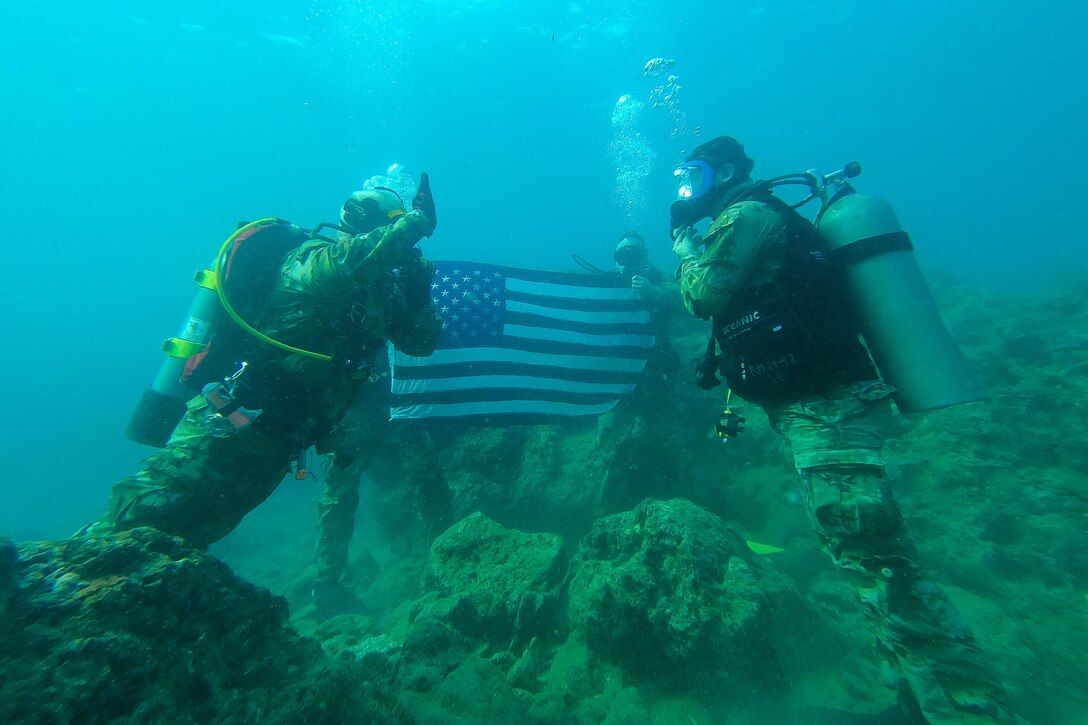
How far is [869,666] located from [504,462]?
528cm

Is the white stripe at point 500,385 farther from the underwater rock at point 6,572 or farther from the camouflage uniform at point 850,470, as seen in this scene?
the underwater rock at point 6,572

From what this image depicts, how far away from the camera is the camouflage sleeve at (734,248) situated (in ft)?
10.4

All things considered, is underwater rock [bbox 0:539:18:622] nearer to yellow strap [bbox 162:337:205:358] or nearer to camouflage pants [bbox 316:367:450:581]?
yellow strap [bbox 162:337:205:358]

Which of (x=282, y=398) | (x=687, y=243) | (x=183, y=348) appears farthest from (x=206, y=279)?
(x=687, y=243)

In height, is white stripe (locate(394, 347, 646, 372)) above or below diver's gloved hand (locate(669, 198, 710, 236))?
below

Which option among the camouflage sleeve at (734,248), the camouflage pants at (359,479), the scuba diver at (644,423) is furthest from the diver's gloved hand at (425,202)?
the scuba diver at (644,423)

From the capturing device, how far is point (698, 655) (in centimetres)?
313

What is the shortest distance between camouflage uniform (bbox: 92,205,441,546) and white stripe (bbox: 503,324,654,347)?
2802mm

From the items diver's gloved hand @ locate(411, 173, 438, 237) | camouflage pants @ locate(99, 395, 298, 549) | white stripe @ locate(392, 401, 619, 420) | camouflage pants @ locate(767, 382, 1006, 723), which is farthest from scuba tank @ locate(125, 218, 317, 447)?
camouflage pants @ locate(767, 382, 1006, 723)

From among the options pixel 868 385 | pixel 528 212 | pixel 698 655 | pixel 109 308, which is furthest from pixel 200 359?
pixel 109 308

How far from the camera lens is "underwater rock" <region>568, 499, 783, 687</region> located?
3125mm

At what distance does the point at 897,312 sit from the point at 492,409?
520cm

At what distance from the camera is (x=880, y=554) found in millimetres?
2646

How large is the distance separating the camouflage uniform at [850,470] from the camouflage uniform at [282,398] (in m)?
2.98
